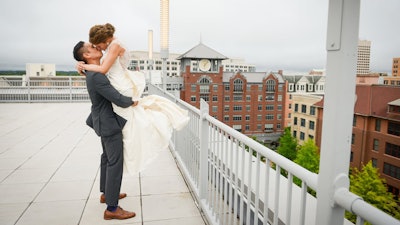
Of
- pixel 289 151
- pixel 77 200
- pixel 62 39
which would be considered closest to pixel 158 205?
pixel 77 200

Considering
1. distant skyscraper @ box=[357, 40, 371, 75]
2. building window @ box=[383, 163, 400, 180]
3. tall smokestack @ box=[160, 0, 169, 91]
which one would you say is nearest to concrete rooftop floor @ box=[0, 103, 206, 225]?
distant skyscraper @ box=[357, 40, 371, 75]

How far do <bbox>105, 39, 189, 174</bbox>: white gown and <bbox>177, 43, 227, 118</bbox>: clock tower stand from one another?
50.4 meters

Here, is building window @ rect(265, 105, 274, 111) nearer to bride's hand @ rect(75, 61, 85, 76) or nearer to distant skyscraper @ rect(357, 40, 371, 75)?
bride's hand @ rect(75, 61, 85, 76)

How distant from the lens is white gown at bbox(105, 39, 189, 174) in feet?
9.53

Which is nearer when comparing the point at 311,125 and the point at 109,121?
the point at 109,121

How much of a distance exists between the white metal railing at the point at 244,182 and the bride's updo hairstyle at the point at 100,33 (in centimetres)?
124

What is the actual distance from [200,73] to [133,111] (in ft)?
171

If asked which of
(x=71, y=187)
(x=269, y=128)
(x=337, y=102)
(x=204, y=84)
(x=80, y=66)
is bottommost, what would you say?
(x=269, y=128)

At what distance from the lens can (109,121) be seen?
285 centimetres

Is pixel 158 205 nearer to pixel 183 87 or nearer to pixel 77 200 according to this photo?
pixel 77 200

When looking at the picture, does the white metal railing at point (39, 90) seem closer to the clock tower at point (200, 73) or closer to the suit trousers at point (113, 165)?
the suit trousers at point (113, 165)

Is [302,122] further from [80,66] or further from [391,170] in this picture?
[80,66]

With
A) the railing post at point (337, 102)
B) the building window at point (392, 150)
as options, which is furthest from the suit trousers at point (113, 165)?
the building window at point (392, 150)

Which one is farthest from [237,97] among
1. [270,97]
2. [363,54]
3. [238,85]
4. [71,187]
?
[363,54]
